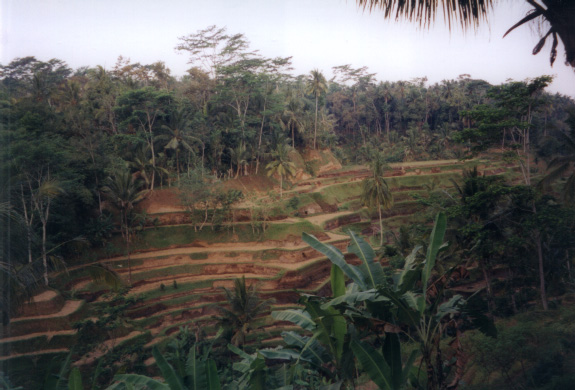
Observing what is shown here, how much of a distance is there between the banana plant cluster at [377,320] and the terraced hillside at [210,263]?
8885 mm

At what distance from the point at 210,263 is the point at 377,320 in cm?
1405

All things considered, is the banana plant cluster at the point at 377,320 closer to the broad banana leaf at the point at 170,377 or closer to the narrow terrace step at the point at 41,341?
the broad banana leaf at the point at 170,377

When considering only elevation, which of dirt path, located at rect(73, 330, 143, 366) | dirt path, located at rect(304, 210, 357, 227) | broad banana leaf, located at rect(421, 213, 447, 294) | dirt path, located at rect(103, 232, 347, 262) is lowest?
dirt path, located at rect(73, 330, 143, 366)

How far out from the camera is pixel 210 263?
16.0 meters

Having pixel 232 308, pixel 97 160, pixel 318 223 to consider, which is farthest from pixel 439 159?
pixel 97 160

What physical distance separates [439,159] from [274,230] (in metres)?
9.24

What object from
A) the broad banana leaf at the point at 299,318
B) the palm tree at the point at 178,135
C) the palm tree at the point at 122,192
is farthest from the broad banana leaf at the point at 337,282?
the palm tree at the point at 178,135

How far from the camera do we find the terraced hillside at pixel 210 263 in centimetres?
1148

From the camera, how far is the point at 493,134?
28.9 feet

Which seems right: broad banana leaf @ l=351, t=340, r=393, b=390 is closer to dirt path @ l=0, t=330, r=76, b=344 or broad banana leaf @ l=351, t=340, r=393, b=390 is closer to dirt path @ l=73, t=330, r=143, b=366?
dirt path @ l=73, t=330, r=143, b=366

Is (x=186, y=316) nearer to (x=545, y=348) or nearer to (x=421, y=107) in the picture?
(x=545, y=348)

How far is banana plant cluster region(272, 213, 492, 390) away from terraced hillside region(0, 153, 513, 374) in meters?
8.89

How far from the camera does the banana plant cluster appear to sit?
2.67m

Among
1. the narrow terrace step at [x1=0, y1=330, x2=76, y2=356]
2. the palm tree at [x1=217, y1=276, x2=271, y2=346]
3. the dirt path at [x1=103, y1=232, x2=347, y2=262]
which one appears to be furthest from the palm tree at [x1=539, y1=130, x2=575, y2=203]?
the narrow terrace step at [x1=0, y1=330, x2=76, y2=356]
